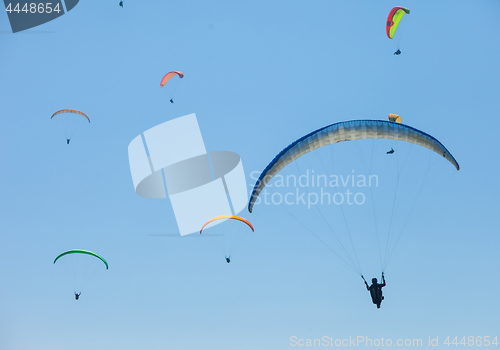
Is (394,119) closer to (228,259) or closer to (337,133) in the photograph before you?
(337,133)

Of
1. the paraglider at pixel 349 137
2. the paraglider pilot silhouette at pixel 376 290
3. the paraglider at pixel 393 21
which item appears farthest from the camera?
the paraglider at pixel 393 21

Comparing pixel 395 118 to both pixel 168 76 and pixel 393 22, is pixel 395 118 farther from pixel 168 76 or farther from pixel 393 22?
pixel 168 76

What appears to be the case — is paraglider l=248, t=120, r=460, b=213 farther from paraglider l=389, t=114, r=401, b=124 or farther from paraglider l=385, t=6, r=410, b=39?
paraglider l=385, t=6, r=410, b=39

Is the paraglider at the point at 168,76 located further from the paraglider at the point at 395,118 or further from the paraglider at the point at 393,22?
the paraglider at the point at 395,118

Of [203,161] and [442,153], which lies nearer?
[442,153]

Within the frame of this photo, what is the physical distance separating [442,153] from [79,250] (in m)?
21.6

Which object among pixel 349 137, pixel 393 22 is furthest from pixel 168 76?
pixel 349 137

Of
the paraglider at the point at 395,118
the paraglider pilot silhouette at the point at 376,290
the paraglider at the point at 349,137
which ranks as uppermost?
the paraglider at the point at 395,118

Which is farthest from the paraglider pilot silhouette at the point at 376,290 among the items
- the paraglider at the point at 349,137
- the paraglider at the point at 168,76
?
the paraglider at the point at 168,76

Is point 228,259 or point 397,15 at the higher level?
point 397,15

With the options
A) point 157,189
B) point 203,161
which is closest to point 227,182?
point 203,161

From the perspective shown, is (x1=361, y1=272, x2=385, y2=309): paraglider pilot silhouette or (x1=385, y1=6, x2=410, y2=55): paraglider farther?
(x1=385, y1=6, x2=410, y2=55): paraglider

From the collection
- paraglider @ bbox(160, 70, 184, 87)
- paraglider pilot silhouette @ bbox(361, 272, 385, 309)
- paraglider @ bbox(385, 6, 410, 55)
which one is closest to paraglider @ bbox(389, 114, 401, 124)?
paraglider @ bbox(385, 6, 410, 55)

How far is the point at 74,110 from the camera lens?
33.4 m
